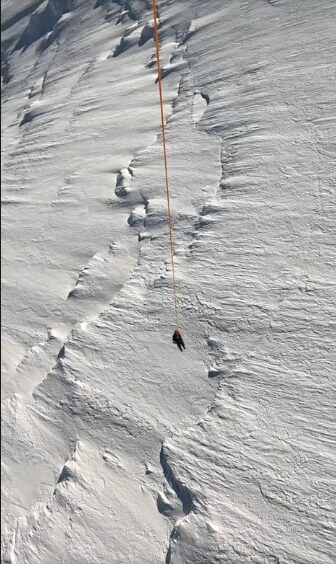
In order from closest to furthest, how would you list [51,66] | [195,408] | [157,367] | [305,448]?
[305,448] → [195,408] → [157,367] → [51,66]

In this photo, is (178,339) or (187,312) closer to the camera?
(178,339)

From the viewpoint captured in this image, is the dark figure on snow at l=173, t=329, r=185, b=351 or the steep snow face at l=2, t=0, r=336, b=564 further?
the dark figure on snow at l=173, t=329, r=185, b=351

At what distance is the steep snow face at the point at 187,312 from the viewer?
7.07 m

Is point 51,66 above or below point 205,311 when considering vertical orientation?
above

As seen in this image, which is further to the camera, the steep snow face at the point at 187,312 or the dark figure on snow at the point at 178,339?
the dark figure on snow at the point at 178,339

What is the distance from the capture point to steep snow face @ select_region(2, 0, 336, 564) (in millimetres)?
7074

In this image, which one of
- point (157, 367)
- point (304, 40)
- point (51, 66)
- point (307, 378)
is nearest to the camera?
point (307, 378)

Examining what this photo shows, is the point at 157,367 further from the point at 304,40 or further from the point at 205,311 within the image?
the point at 304,40

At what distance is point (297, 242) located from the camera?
9164 mm

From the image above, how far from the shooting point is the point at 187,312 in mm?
9281

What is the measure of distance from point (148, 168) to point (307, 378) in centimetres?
754

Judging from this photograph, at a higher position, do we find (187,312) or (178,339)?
(178,339)

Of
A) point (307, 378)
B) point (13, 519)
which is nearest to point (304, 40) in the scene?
point (307, 378)

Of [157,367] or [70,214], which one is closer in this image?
[157,367]
